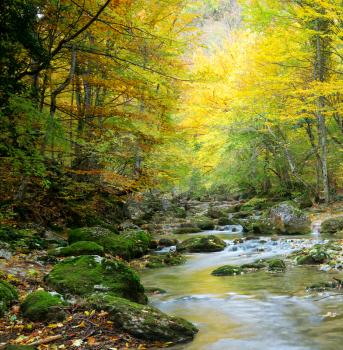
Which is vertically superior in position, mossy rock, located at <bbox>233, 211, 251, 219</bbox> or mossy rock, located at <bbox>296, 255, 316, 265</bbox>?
mossy rock, located at <bbox>296, 255, 316, 265</bbox>

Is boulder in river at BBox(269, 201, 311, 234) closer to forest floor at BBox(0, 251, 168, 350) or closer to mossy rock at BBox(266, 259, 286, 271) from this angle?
mossy rock at BBox(266, 259, 286, 271)

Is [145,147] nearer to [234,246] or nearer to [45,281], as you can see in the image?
[234,246]

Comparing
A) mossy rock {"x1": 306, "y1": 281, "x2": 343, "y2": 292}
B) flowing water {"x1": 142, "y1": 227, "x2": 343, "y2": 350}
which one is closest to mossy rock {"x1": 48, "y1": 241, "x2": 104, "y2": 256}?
flowing water {"x1": 142, "y1": 227, "x2": 343, "y2": 350}

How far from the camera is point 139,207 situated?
2089cm

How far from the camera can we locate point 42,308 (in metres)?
4.53

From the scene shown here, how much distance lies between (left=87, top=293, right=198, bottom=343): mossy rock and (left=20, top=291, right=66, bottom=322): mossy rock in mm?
377

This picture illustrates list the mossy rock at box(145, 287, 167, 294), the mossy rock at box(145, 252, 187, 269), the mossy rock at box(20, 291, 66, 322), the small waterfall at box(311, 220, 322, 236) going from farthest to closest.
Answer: the small waterfall at box(311, 220, 322, 236)
the mossy rock at box(145, 252, 187, 269)
the mossy rock at box(145, 287, 167, 294)
the mossy rock at box(20, 291, 66, 322)

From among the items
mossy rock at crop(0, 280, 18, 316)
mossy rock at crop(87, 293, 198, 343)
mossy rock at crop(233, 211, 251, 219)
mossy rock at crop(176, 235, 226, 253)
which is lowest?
mossy rock at crop(233, 211, 251, 219)

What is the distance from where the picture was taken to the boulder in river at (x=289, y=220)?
46.5ft

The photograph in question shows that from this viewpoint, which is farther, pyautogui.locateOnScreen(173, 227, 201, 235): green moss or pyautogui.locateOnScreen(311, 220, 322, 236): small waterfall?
pyautogui.locateOnScreen(173, 227, 201, 235): green moss

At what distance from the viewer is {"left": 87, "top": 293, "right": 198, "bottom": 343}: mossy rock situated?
4.34 metres

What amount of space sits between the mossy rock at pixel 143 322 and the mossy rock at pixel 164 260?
493 cm

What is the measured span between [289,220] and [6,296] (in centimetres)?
1184

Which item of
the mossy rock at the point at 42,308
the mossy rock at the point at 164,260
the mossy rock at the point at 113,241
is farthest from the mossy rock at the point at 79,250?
the mossy rock at the point at 42,308
